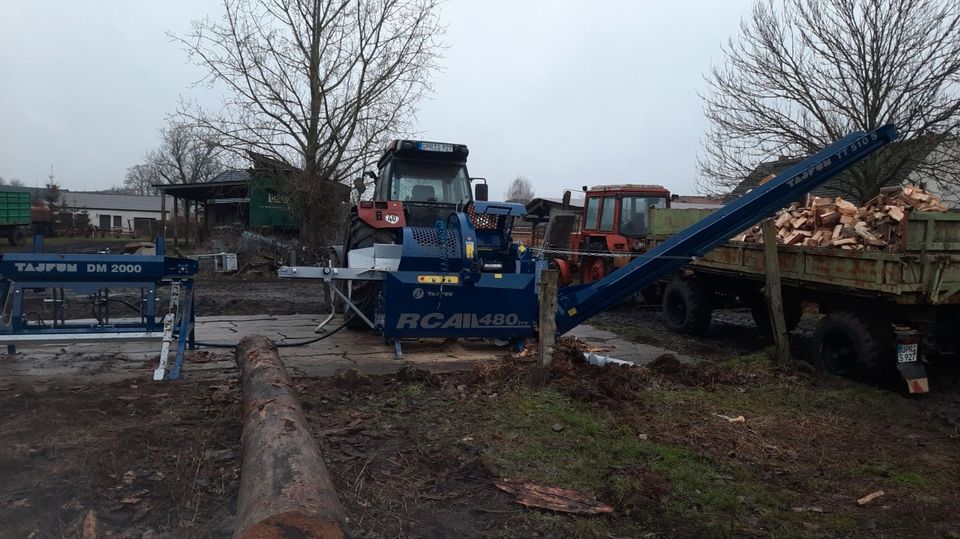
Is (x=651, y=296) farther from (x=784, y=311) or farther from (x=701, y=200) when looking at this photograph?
(x=701, y=200)

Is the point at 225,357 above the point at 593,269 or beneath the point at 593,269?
beneath

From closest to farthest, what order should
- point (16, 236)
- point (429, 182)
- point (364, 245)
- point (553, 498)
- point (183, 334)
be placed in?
point (553, 498) → point (183, 334) → point (364, 245) → point (429, 182) → point (16, 236)

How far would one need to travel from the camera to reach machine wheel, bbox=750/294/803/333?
903 cm

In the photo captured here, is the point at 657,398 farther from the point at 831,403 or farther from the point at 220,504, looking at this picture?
the point at 220,504

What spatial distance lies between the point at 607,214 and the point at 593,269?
1218mm

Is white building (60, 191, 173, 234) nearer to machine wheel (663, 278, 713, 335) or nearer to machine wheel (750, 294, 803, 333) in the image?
machine wheel (663, 278, 713, 335)

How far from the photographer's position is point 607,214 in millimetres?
13844

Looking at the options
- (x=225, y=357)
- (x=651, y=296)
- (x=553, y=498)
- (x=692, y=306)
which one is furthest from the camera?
(x=651, y=296)

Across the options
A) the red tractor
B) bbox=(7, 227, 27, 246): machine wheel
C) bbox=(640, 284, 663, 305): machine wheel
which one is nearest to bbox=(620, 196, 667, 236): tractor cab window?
the red tractor

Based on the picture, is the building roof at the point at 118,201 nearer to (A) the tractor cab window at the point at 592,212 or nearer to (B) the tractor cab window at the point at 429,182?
(A) the tractor cab window at the point at 592,212

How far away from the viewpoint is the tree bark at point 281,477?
294 cm

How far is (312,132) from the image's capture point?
61.8 feet

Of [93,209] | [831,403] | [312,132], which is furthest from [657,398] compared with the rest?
[93,209]

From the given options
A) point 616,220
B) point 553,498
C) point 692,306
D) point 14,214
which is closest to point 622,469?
point 553,498
